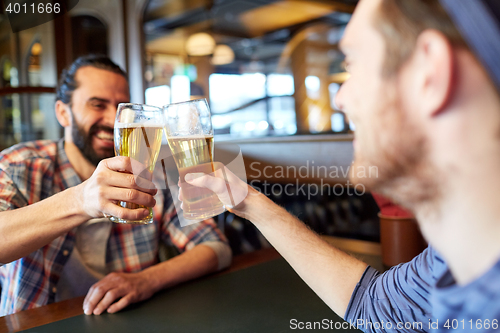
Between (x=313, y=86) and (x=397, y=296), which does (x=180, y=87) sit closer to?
(x=313, y=86)

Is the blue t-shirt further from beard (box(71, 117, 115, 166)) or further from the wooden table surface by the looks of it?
beard (box(71, 117, 115, 166))

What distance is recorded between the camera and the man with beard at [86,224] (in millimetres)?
1004

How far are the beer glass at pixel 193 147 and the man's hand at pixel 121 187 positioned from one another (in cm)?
9

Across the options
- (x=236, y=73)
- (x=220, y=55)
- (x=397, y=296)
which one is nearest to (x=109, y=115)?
(x=397, y=296)

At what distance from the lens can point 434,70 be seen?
0.46 m

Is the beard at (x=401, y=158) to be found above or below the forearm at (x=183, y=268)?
above

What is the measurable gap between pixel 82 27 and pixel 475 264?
14.8ft

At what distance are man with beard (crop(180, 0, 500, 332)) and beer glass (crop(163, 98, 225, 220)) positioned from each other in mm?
365

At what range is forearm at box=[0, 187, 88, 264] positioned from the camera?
3.45ft

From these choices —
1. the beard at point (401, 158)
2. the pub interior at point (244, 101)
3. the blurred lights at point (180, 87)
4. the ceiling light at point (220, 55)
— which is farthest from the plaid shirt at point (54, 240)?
the ceiling light at point (220, 55)

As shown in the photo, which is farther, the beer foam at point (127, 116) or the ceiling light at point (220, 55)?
the ceiling light at point (220, 55)

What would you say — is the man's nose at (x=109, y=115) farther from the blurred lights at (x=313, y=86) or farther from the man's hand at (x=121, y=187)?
the blurred lights at (x=313, y=86)

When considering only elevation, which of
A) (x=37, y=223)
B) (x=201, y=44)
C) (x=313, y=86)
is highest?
(x=201, y=44)

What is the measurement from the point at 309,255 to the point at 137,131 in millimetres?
467
